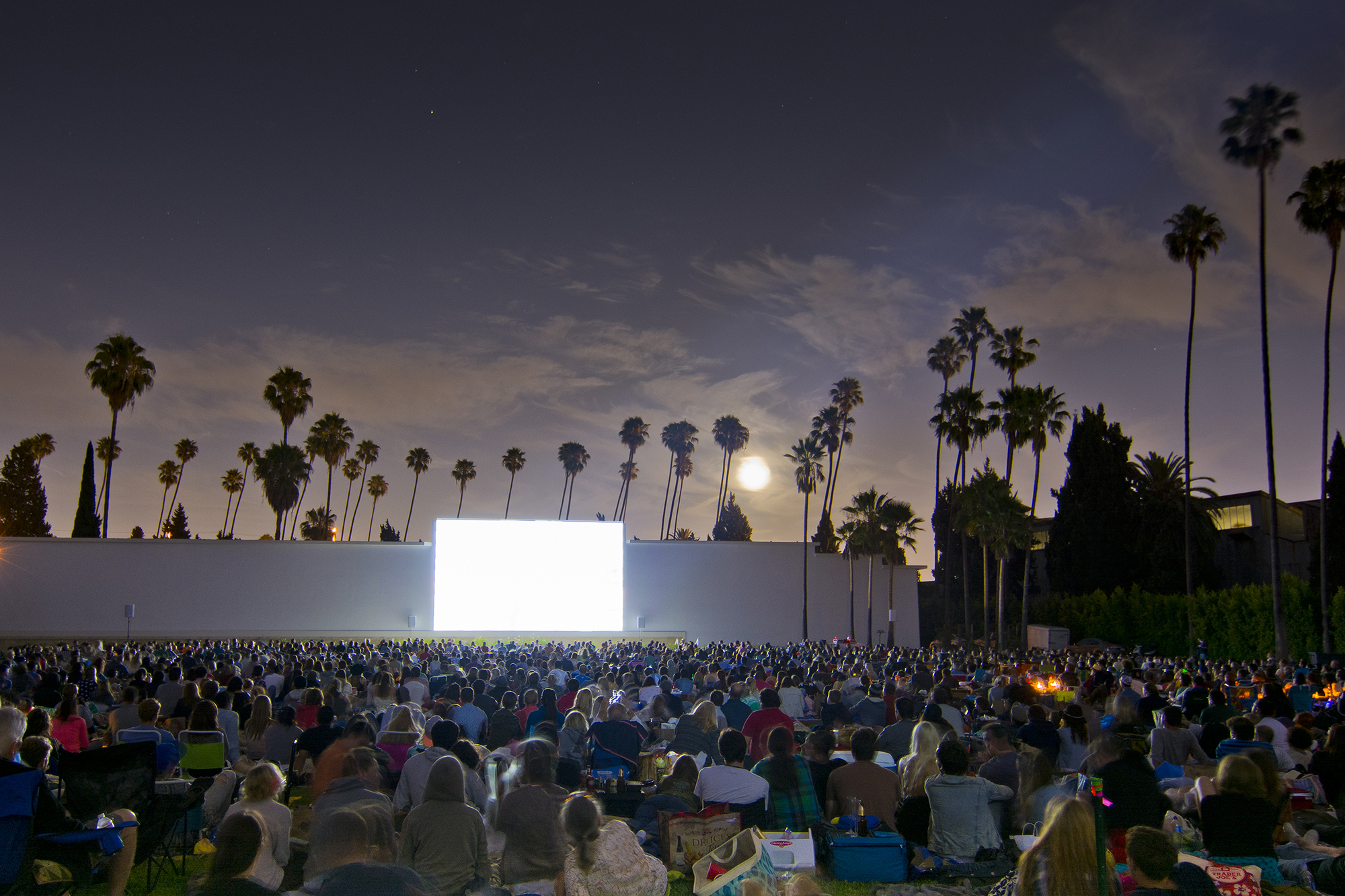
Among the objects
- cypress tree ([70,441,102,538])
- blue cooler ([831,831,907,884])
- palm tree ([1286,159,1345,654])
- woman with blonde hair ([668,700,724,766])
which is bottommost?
blue cooler ([831,831,907,884])

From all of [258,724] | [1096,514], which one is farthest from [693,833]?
[1096,514]

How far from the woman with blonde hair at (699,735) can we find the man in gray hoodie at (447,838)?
3.57m

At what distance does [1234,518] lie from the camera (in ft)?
147

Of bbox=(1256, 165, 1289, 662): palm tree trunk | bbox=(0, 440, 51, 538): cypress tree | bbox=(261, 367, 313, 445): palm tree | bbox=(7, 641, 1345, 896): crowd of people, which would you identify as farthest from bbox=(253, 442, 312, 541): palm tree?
bbox=(1256, 165, 1289, 662): palm tree trunk

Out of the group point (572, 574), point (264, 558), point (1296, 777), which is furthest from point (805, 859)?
point (264, 558)

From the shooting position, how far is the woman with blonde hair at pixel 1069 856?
11.9 ft

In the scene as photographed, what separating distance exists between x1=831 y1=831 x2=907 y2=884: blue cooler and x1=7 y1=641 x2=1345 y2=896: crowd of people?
0.69 ft

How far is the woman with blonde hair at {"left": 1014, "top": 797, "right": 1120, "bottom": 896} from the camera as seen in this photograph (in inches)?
143

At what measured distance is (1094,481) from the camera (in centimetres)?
4450

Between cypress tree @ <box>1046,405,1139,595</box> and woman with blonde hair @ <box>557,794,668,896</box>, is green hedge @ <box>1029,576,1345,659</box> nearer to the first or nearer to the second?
cypress tree @ <box>1046,405,1139,595</box>

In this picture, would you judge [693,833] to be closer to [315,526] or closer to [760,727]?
[760,727]

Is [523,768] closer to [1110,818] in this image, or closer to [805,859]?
[805,859]

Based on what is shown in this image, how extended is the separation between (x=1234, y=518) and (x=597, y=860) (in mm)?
48701

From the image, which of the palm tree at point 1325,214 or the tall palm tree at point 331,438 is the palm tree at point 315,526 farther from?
the palm tree at point 1325,214
